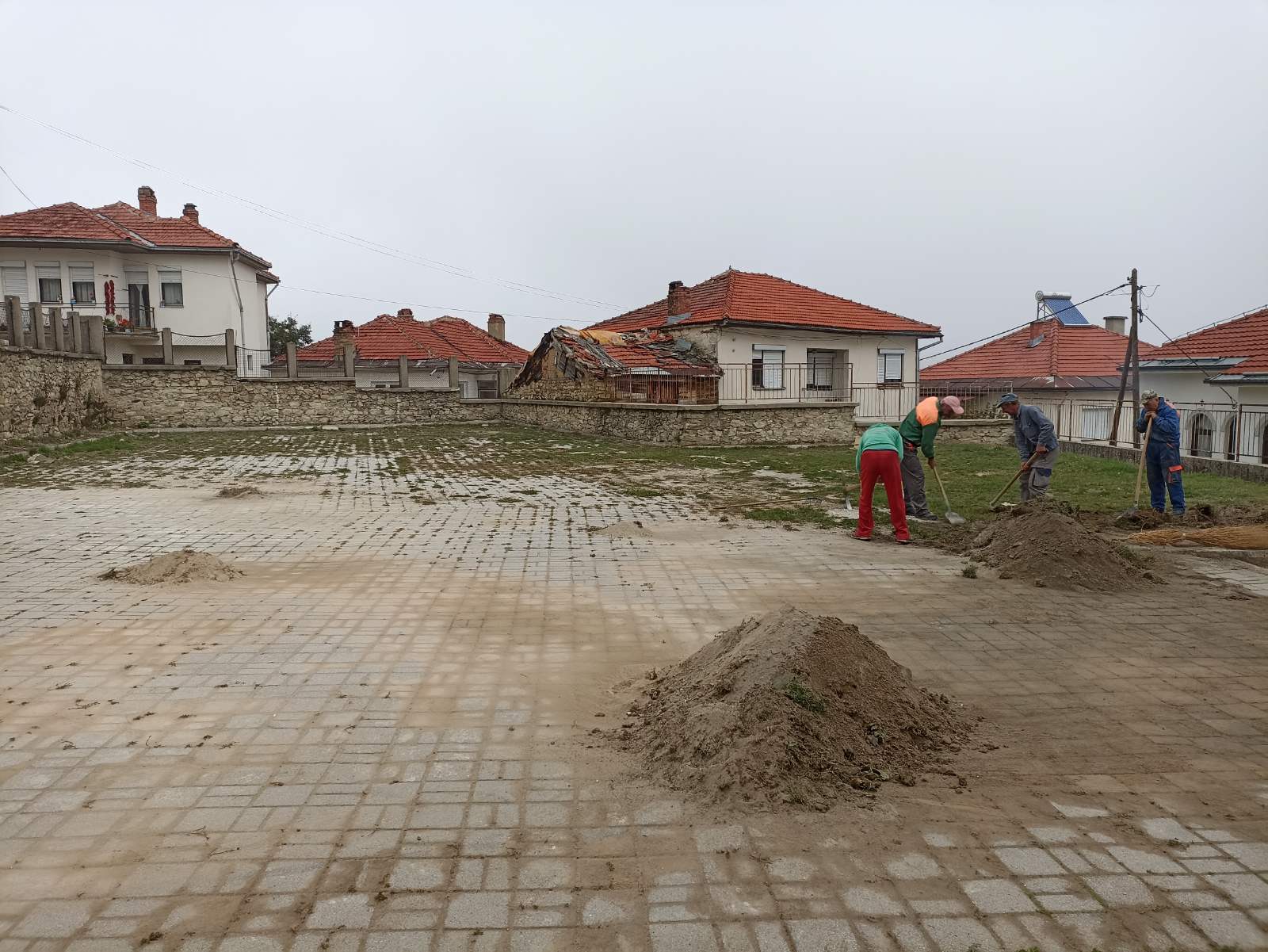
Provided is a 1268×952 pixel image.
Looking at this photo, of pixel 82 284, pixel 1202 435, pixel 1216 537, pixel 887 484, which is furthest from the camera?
pixel 82 284

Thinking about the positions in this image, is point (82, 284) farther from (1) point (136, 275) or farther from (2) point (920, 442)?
(2) point (920, 442)

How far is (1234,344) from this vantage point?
2339 cm

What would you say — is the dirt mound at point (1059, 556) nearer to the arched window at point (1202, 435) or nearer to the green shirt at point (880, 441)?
the green shirt at point (880, 441)

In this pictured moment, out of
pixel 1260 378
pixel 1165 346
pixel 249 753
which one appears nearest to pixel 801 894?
pixel 249 753

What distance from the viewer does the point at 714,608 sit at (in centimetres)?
664

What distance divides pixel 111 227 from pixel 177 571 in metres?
34.4

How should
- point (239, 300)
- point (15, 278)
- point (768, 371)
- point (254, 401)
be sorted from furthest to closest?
1. point (239, 300)
2. point (15, 278)
3. point (768, 371)
4. point (254, 401)

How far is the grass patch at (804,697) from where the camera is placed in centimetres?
379

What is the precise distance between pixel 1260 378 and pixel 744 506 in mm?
15519

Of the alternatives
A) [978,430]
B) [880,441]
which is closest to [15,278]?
[978,430]

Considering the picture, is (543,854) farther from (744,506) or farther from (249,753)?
(744,506)

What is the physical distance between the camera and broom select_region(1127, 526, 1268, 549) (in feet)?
28.2

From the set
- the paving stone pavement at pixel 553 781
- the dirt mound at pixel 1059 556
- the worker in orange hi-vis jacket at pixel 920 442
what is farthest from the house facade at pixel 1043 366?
the paving stone pavement at pixel 553 781

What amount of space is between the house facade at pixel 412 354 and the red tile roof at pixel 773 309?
1007cm
